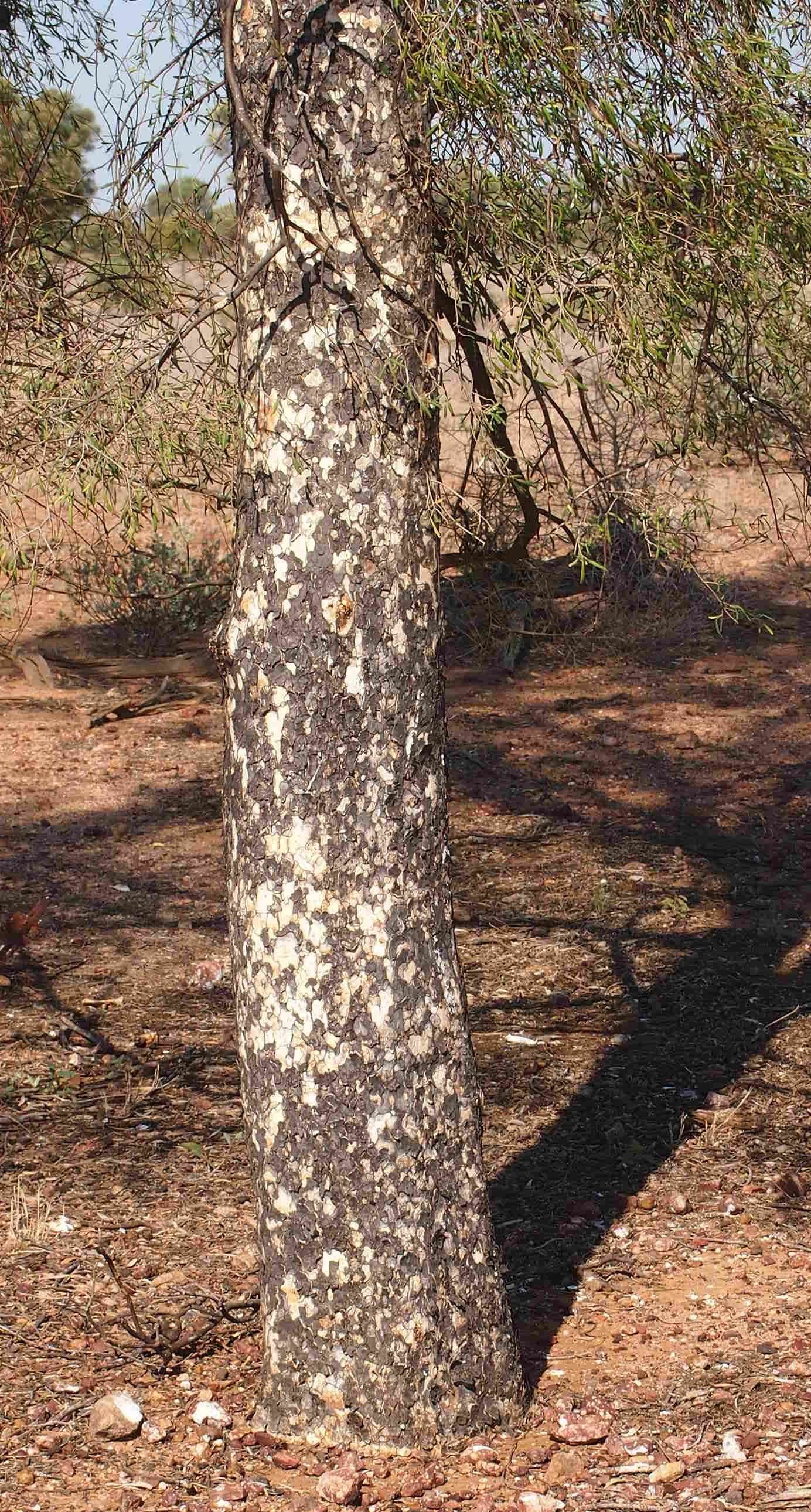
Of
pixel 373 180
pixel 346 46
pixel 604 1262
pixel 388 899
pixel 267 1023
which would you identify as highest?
pixel 346 46

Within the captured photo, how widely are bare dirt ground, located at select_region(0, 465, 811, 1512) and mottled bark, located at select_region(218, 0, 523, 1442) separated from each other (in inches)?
13.1

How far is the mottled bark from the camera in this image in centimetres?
320

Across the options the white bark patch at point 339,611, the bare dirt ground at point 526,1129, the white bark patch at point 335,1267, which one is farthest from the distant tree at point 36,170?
the white bark patch at point 335,1267

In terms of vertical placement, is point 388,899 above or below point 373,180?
below

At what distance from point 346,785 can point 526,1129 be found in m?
2.40

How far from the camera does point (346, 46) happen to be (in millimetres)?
3170

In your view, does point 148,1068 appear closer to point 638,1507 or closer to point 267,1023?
point 267,1023

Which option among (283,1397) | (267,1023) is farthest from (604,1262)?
(267,1023)

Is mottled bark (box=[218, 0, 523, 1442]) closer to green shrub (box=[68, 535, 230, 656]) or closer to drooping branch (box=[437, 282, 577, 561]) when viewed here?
drooping branch (box=[437, 282, 577, 561])

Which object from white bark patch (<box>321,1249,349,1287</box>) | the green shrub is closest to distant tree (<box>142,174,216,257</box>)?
white bark patch (<box>321,1249,349,1287</box>)

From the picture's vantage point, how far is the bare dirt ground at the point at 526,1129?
343 cm

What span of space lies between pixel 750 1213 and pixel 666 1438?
1284 mm

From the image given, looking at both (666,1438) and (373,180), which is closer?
(373,180)

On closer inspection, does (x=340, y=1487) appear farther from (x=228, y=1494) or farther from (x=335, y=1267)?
(x=335, y=1267)
